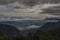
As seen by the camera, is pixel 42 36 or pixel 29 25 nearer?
pixel 42 36

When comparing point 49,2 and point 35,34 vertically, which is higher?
point 49,2

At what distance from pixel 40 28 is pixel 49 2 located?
0.51m

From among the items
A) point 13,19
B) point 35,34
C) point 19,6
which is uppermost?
point 19,6

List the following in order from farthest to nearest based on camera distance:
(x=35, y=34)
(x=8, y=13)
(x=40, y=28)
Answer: (x=8, y=13) < (x=40, y=28) < (x=35, y=34)

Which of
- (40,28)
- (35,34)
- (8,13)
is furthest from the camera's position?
(8,13)

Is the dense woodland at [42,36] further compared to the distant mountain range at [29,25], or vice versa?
the distant mountain range at [29,25]

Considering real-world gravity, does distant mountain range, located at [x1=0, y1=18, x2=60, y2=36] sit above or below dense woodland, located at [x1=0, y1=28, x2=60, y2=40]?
above

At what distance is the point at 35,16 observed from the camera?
3.09 m

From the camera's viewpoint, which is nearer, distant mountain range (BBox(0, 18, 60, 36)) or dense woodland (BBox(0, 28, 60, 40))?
dense woodland (BBox(0, 28, 60, 40))

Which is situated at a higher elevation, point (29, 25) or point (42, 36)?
point (29, 25)

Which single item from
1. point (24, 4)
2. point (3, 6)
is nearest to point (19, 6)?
point (24, 4)

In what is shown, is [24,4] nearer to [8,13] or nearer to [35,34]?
[8,13]

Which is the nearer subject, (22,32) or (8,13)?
(22,32)

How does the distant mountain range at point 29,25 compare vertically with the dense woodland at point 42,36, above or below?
above
